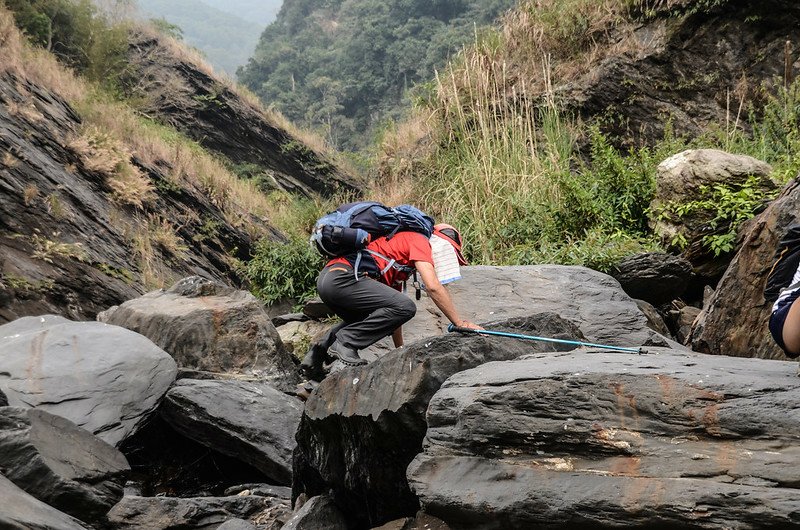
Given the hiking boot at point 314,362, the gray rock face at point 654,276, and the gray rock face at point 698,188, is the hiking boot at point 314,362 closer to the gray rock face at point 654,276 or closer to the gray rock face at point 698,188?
the gray rock face at point 654,276

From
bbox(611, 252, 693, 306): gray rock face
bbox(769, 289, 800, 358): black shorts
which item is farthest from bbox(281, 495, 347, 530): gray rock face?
bbox(611, 252, 693, 306): gray rock face

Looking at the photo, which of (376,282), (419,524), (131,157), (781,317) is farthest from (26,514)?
(131,157)

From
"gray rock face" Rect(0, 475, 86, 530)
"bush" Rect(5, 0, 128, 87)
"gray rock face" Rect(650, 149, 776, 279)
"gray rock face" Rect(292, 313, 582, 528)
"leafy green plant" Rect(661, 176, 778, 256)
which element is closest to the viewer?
"gray rock face" Rect(0, 475, 86, 530)

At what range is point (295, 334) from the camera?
30.3 ft

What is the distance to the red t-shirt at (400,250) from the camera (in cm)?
562

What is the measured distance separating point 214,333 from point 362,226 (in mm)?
2707

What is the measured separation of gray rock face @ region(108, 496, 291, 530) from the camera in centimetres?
547

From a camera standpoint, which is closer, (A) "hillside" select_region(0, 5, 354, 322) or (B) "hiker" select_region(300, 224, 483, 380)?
(B) "hiker" select_region(300, 224, 483, 380)

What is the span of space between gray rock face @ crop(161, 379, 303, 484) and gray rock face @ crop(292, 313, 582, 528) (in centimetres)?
113

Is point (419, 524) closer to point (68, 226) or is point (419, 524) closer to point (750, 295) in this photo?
point (750, 295)

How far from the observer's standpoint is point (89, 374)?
259 inches

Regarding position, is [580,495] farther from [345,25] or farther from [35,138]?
[345,25]

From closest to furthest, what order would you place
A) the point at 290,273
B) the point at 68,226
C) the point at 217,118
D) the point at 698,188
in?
the point at 698,188 < the point at 68,226 < the point at 290,273 < the point at 217,118

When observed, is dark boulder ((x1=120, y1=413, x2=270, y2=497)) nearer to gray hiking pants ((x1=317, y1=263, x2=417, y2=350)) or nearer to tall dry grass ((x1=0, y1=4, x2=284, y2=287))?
gray hiking pants ((x1=317, y1=263, x2=417, y2=350))
